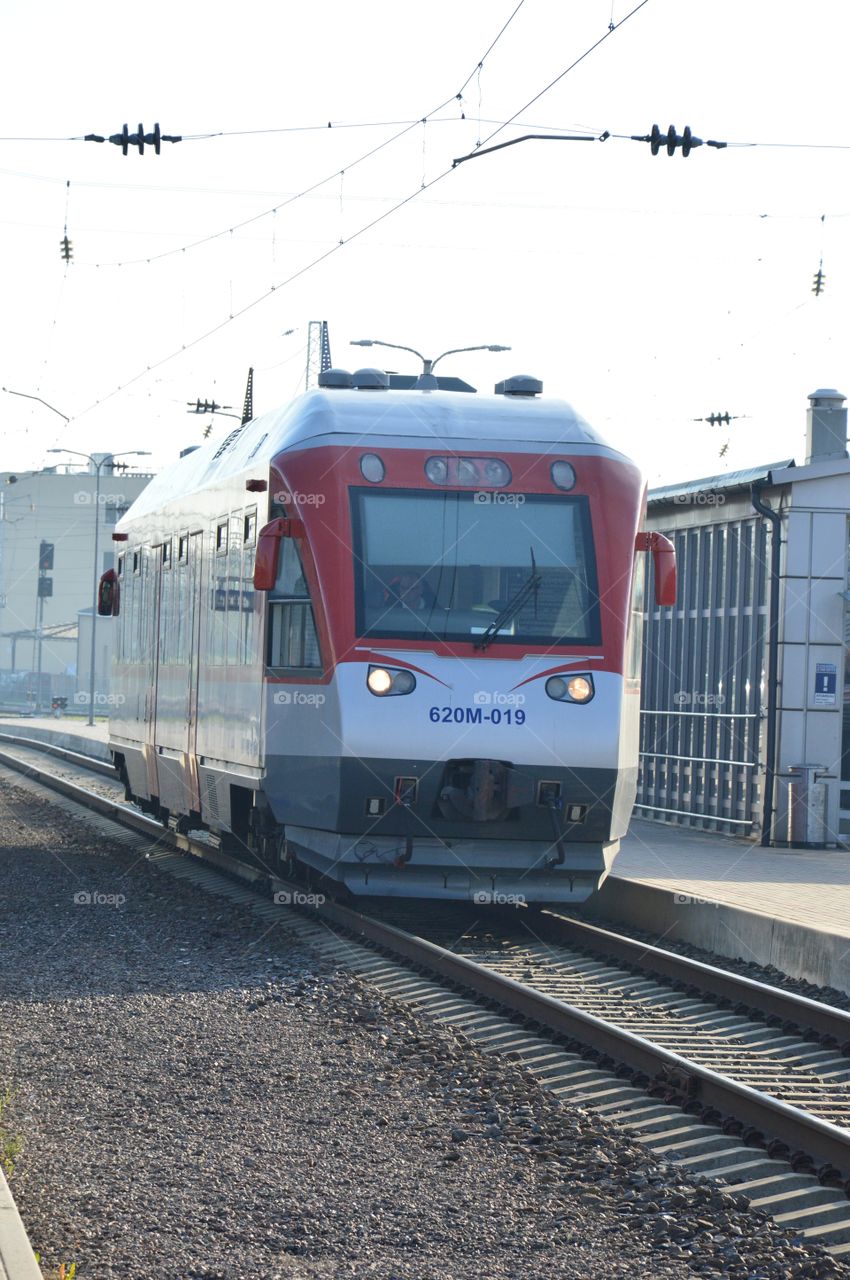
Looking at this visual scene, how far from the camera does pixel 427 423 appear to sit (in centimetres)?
1256

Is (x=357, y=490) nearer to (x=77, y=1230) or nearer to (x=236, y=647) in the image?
(x=236, y=647)

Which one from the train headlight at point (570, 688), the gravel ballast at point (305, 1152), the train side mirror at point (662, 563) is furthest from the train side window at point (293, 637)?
the train side mirror at point (662, 563)

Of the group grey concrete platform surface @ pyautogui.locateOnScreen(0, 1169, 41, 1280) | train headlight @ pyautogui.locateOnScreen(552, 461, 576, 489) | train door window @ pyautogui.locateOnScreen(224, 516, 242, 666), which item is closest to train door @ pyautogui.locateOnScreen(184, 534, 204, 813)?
train door window @ pyautogui.locateOnScreen(224, 516, 242, 666)

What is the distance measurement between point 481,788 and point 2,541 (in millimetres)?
97067

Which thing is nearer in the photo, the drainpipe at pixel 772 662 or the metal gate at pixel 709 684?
the drainpipe at pixel 772 662

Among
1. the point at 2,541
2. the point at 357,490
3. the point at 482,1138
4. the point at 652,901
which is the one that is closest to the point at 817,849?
the point at 652,901

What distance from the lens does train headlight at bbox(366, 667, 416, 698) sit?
11766 mm

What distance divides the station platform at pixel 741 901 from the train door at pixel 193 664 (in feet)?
11.8

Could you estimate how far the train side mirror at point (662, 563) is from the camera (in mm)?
12617

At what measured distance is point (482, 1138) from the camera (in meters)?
7.15

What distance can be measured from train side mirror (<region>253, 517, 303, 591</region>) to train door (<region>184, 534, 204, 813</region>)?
10.8ft

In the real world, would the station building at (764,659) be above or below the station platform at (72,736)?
above

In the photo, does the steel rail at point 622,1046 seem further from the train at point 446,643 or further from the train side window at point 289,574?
the train side window at point 289,574

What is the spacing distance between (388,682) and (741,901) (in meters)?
3.25
